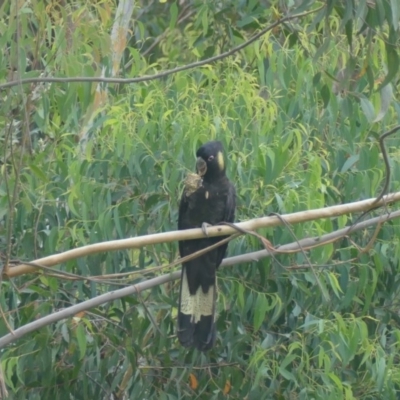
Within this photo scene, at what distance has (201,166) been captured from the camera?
3158mm

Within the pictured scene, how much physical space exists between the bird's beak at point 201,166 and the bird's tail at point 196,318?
1.14ft

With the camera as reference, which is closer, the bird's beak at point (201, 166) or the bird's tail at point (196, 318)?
the bird's beak at point (201, 166)

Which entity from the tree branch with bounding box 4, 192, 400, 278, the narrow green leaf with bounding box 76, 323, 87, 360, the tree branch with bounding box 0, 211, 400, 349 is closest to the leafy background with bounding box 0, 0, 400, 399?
the narrow green leaf with bounding box 76, 323, 87, 360

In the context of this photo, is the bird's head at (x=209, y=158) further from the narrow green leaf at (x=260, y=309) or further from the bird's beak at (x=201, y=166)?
the narrow green leaf at (x=260, y=309)

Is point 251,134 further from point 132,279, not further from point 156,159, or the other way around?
point 132,279

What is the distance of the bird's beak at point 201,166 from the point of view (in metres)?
3.13

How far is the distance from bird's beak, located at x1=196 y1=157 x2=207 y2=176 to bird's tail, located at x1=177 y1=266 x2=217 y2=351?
1.14 feet

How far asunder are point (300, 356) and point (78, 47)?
1.32 metres

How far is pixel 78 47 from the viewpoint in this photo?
3.22 meters

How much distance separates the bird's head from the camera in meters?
3.11

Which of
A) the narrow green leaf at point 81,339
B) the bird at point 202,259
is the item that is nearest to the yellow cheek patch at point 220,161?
the bird at point 202,259

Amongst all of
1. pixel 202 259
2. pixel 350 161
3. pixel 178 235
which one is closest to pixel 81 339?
pixel 202 259

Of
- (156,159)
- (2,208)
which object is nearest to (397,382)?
(156,159)

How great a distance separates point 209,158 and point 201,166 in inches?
1.9
